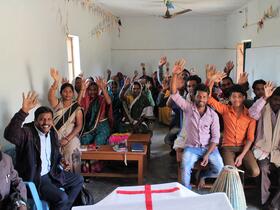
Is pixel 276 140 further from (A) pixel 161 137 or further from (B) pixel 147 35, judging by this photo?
(B) pixel 147 35

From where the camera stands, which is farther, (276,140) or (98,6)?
(98,6)

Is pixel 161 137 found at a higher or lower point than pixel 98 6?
lower

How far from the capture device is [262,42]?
4.90m

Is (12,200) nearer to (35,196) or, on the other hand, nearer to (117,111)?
(35,196)

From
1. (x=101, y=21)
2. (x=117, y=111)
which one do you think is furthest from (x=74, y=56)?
(x=101, y=21)

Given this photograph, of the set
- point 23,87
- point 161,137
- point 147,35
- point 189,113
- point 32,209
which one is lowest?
point 161,137

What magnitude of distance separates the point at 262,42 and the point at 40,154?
12.8 ft

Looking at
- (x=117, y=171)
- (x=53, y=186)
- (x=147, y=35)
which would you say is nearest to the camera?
(x=53, y=186)

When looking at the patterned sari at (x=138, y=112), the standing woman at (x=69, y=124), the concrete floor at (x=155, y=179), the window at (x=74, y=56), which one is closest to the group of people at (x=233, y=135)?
the concrete floor at (x=155, y=179)

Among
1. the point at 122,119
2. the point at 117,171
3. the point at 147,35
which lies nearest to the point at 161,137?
the point at 122,119

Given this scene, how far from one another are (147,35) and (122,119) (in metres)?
4.59

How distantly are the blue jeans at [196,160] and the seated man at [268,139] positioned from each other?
0.36m

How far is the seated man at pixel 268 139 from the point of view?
112 inches

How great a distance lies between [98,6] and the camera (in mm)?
5957
